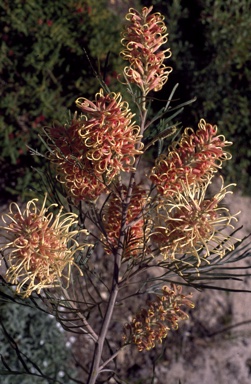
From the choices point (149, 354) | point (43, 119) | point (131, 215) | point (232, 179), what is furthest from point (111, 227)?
point (232, 179)

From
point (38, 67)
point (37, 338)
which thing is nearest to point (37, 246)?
point (37, 338)

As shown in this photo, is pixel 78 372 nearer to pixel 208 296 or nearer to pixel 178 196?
pixel 208 296

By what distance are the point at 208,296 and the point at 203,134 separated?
8.03 feet

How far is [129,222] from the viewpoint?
1.17 metres

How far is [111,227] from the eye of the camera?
1.20 metres

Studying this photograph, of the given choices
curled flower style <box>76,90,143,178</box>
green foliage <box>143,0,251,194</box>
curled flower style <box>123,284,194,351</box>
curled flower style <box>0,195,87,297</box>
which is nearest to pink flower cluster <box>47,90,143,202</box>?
curled flower style <box>76,90,143,178</box>

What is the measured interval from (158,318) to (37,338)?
152 centimetres

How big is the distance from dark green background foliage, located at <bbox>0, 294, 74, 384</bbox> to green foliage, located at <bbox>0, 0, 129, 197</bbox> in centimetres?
66

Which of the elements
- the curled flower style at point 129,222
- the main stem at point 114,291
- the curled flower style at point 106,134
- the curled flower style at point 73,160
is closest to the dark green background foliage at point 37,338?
the main stem at point 114,291

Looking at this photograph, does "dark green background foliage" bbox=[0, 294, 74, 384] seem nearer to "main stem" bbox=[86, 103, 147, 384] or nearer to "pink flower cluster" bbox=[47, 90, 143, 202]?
"main stem" bbox=[86, 103, 147, 384]

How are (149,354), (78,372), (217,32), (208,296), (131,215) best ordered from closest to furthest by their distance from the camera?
1. (131,215)
2. (78,372)
3. (149,354)
4. (208,296)
5. (217,32)

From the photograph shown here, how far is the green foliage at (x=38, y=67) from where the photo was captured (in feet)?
9.71

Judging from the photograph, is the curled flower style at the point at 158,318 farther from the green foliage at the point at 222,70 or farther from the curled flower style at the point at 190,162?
the green foliage at the point at 222,70

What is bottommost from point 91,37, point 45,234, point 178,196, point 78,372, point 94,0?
point 78,372
